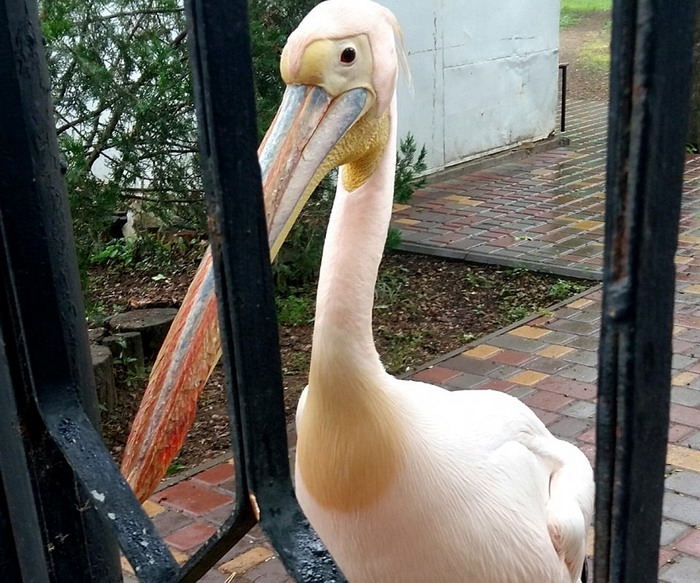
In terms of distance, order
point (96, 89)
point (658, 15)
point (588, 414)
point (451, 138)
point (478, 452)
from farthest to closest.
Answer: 1. point (451, 138)
2. point (588, 414)
3. point (96, 89)
4. point (478, 452)
5. point (658, 15)

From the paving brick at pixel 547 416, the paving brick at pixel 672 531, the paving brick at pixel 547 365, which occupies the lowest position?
the paving brick at pixel 547 365

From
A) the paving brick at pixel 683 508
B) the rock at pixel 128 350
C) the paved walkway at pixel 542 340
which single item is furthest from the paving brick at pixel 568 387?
the rock at pixel 128 350

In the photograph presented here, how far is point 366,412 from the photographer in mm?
1729

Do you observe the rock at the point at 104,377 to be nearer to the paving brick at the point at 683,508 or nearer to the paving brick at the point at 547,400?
the paving brick at the point at 547,400

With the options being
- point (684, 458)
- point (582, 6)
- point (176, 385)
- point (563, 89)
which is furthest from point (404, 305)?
point (582, 6)

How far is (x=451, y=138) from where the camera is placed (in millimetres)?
7324

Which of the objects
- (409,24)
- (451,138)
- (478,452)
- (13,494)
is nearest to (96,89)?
(478,452)

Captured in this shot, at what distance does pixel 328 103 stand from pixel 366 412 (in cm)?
60

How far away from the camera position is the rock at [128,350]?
148 inches

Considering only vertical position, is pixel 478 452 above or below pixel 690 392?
above

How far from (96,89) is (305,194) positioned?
192 cm

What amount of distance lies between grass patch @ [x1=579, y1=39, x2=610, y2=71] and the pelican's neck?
37.9 feet

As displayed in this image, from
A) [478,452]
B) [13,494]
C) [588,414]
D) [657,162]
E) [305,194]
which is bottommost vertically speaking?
[588,414]

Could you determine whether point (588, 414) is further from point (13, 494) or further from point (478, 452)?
point (13, 494)
